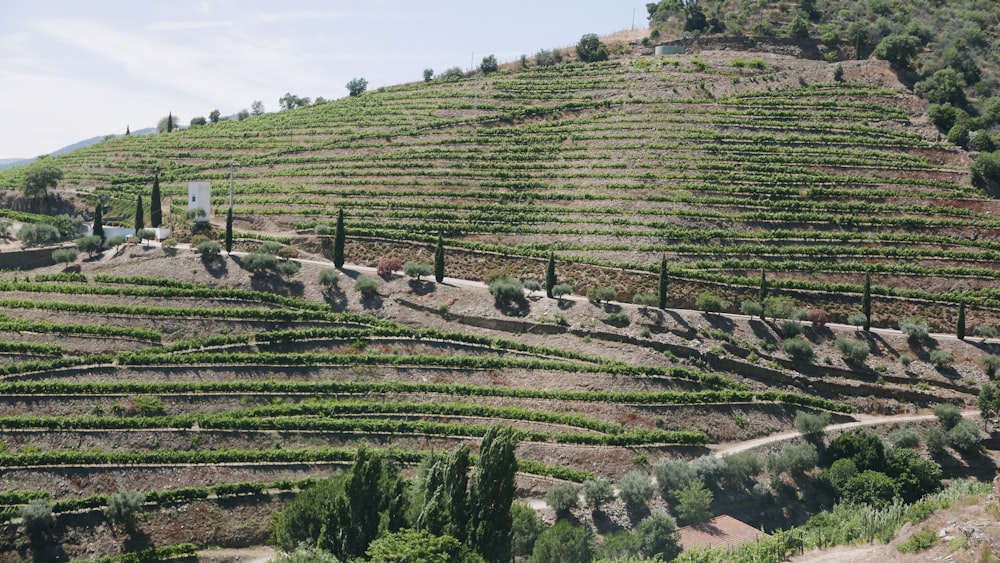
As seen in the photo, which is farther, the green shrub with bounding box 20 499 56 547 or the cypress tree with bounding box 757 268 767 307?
the cypress tree with bounding box 757 268 767 307

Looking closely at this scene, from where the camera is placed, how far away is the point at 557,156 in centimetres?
7212

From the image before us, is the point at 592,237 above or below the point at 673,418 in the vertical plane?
above

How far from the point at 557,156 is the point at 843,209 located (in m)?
22.9

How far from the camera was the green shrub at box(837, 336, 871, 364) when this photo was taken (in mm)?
46625

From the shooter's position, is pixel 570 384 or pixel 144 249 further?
pixel 144 249

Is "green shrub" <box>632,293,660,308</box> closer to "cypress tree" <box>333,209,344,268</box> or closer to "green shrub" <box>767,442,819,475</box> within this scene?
"green shrub" <box>767,442,819,475</box>

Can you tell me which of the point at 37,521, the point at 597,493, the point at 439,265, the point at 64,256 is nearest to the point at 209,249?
the point at 64,256

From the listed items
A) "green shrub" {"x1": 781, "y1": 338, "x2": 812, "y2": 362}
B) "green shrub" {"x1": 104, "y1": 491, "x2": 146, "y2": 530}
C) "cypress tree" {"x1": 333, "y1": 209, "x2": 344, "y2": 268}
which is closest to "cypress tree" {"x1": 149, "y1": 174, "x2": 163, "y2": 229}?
"cypress tree" {"x1": 333, "y1": 209, "x2": 344, "y2": 268}

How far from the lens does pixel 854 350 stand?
1838 inches

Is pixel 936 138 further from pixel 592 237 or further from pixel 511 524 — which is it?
pixel 511 524

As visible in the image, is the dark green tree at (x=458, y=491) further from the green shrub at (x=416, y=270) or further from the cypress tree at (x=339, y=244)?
the cypress tree at (x=339, y=244)

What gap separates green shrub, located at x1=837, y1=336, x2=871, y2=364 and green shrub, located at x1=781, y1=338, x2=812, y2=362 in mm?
1826

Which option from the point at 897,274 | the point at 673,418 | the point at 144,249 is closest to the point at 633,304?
the point at 673,418

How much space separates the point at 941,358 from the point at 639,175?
2636 cm
